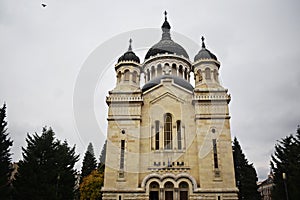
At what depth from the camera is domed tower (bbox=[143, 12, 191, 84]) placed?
2958 cm

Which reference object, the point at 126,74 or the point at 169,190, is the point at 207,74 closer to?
the point at 126,74

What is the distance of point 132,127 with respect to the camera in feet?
75.9

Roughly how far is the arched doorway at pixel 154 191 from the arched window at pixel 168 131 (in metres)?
3.16

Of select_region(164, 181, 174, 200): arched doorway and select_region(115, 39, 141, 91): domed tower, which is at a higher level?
select_region(115, 39, 141, 91): domed tower

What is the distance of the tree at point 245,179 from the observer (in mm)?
35812

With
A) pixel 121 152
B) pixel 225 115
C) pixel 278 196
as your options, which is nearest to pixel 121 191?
pixel 121 152

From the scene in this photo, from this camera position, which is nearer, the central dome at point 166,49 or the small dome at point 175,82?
the small dome at point 175,82

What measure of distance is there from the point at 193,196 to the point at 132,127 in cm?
726

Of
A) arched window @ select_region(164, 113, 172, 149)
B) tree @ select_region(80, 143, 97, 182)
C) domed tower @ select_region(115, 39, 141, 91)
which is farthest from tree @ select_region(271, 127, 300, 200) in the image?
tree @ select_region(80, 143, 97, 182)

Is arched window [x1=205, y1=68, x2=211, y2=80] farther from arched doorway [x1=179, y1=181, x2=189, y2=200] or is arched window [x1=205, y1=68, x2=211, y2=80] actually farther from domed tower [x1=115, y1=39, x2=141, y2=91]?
arched doorway [x1=179, y1=181, x2=189, y2=200]

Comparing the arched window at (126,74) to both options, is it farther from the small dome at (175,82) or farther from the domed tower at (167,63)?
the domed tower at (167,63)

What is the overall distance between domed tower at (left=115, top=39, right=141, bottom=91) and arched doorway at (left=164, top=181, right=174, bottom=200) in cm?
890

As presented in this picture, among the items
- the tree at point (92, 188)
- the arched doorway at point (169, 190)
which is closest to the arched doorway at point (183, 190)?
the arched doorway at point (169, 190)

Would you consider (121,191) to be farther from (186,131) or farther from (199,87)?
(199,87)
